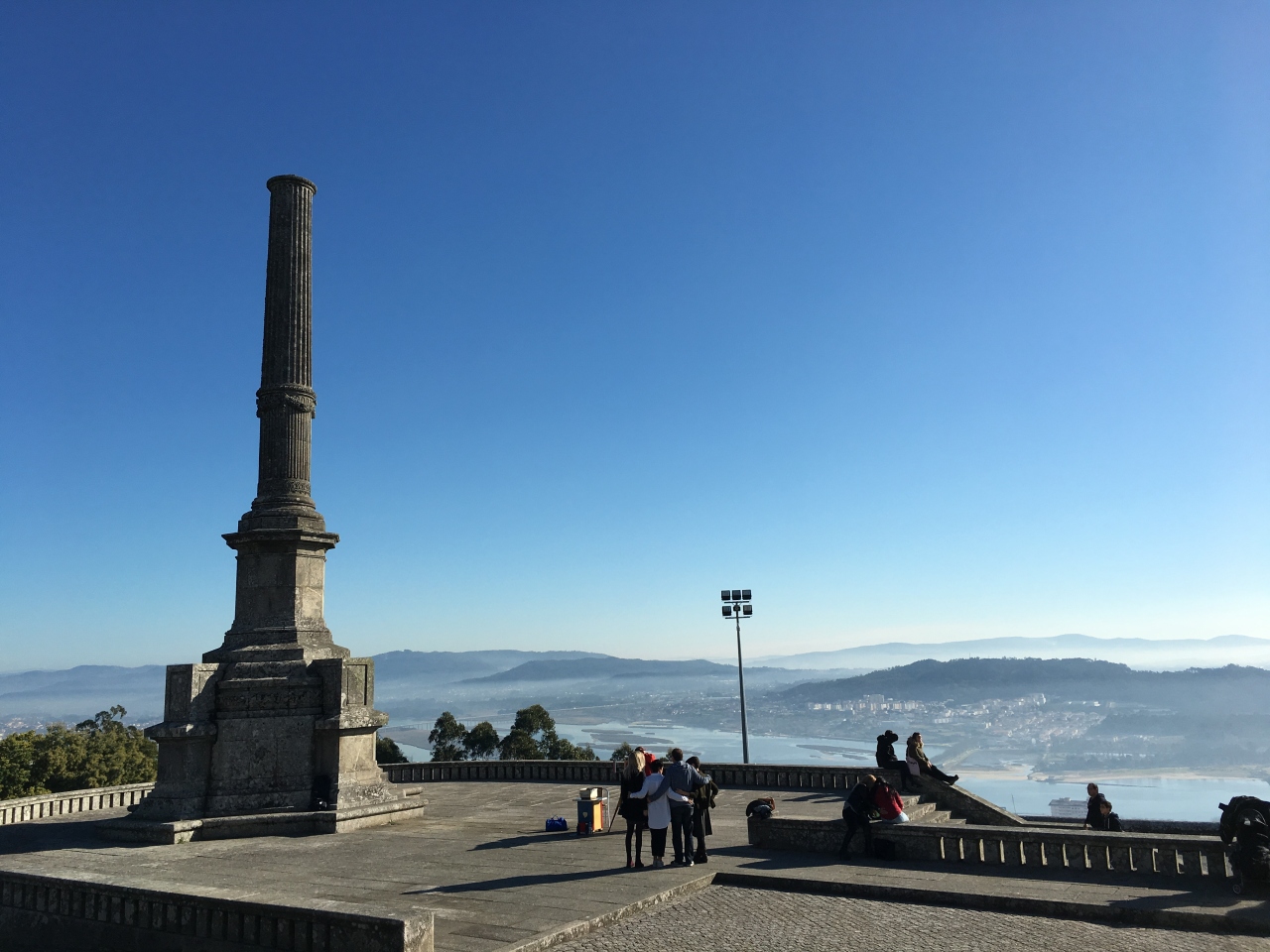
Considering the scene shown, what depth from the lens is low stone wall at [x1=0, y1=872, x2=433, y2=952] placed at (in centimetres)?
702

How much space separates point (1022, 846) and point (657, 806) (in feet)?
15.2

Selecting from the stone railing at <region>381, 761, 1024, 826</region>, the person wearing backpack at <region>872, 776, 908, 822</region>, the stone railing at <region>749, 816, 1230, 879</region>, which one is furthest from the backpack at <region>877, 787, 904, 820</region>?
the stone railing at <region>381, 761, 1024, 826</region>

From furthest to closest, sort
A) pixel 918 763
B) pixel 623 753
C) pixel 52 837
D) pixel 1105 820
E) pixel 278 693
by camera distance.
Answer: pixel 623 753, pixel 918 763, pixel 278 693, pixel 52 837, pixel 1105 820

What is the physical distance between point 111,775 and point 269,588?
112 feet

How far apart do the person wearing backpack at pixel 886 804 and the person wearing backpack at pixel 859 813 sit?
0.09 meters

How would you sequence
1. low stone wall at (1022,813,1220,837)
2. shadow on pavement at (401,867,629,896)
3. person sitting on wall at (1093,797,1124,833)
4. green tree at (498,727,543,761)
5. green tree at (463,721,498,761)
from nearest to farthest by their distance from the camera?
shadow on pavement at (401,867,629,896) → person sitting on wall at (1093,797,1124,833) → low stone wall at (1022,813,1220,837) → green tree at (498,727,543,761) → green tree at (463,721,498,761)

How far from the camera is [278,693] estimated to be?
16.4m

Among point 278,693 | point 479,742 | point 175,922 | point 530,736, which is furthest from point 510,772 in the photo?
point 479,742

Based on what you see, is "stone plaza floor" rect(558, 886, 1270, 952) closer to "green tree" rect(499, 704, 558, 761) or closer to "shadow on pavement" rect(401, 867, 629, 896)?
"shadow on pavement" rect(401, 867, 629, 896)

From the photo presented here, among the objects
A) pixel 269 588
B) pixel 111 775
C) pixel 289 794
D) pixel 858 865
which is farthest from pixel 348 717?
pixel 111 775

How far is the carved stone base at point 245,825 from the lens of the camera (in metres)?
14.8

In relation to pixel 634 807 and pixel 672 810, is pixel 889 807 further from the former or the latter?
pixel 634 807

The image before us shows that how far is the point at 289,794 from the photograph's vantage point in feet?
52.7

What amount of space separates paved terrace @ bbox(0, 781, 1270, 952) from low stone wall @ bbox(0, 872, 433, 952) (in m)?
0.18
